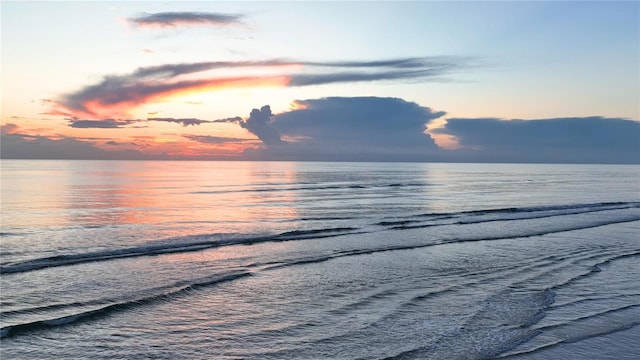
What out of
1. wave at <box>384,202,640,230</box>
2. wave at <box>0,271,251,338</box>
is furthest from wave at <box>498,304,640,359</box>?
wave at <box>384,202,640,230</box>

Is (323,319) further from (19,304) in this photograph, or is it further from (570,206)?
(570,206)

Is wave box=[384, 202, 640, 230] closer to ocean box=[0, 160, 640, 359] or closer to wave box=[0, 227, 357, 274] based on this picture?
ocean box=[0, 160, 640, 359]

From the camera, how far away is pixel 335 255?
62.3 feet

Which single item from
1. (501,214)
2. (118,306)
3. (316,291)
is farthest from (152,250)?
(501,214)

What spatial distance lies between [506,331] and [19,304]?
10.9m

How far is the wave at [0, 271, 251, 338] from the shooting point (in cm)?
1038

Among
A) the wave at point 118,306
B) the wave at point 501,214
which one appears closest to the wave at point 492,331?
the wave at point 118,306

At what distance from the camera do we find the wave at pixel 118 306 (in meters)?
10.4

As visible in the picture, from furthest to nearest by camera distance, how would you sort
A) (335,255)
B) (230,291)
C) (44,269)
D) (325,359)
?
(335,255) → (44,269) → (230,291) → (325,359)

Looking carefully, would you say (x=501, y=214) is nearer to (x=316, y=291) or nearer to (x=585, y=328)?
(x=316, y=291)

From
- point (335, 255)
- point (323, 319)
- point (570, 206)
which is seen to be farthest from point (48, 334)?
point (570, 206)

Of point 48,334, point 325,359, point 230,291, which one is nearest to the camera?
point 325,359

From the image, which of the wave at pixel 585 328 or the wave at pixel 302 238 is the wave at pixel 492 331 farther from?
the wave at pixel 302 238

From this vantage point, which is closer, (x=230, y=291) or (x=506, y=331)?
(x=506, y=331)
